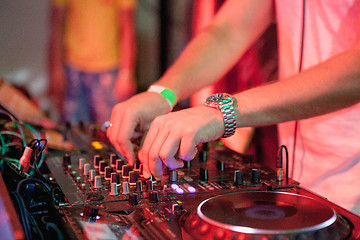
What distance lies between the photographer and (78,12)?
2936mm

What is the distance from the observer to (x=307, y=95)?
112 centimetres

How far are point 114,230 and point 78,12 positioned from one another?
7.84ft

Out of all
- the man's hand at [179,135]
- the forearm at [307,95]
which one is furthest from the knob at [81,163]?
Answer: the forearm at [307,95]

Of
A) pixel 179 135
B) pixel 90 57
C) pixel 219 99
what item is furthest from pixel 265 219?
pixel 90 57

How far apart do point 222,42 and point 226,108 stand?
80 cm

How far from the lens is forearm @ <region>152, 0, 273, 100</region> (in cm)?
173

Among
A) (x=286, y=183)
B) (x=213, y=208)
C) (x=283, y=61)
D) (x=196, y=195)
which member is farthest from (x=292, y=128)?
(x=213, y=208)

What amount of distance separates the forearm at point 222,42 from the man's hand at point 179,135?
2.12ft

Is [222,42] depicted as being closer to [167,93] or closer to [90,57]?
[167,93]

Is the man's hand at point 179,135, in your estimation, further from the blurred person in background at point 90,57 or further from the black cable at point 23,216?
the blurred person in background at point 90,57

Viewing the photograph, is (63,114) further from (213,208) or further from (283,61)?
(213,208)

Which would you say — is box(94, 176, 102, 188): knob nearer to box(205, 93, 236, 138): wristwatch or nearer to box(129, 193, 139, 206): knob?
box(129, 193, 139, 206): knob

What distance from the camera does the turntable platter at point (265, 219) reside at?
28.5 inches

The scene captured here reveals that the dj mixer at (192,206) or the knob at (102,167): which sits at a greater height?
the knob at (102,167)
